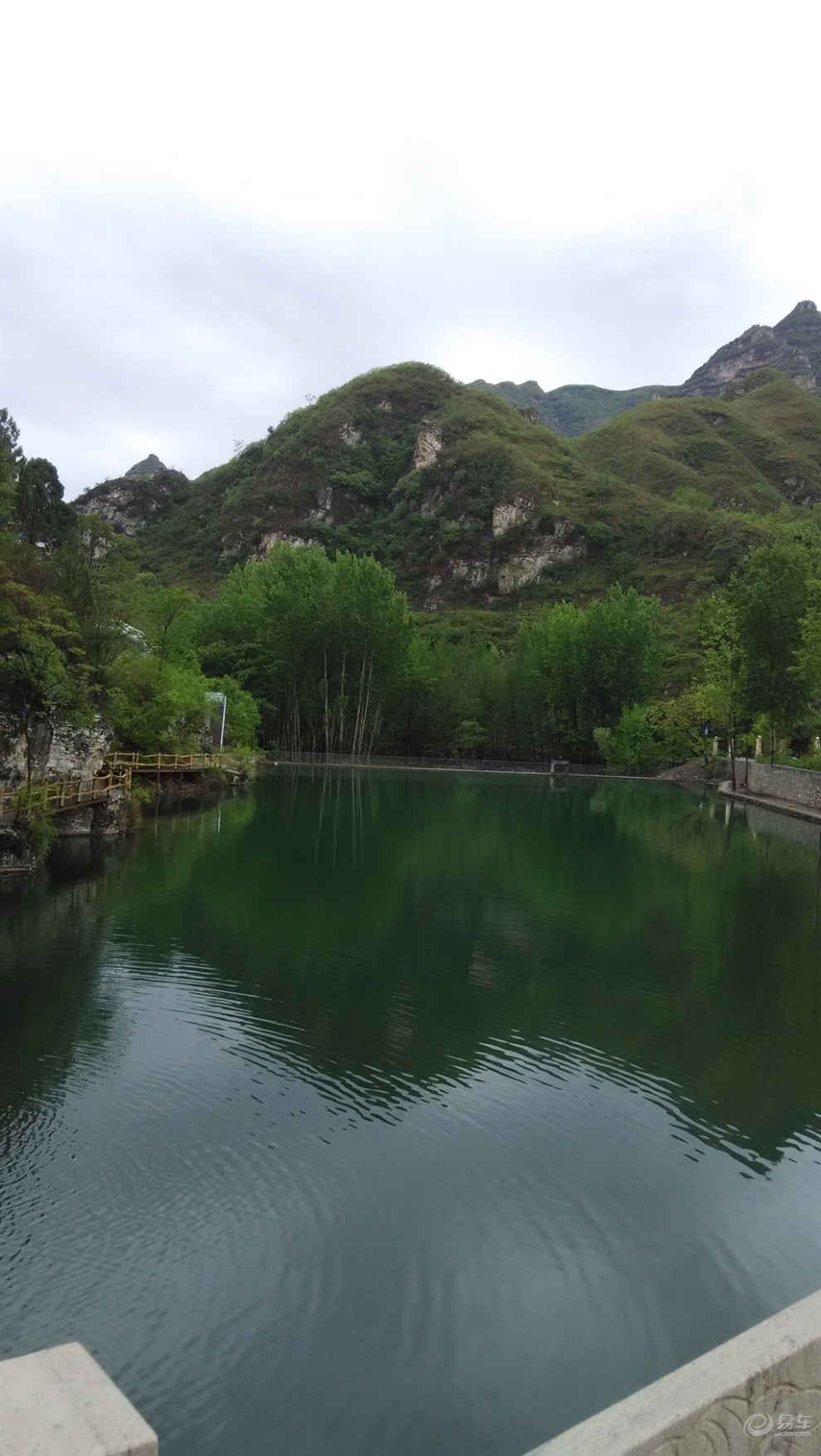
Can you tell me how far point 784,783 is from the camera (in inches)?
1578

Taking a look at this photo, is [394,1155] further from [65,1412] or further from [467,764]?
[467,764]

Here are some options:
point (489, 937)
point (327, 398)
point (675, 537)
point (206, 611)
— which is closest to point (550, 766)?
point (206, 611)

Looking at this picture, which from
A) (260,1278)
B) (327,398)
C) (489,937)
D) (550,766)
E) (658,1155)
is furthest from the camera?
(327,398)

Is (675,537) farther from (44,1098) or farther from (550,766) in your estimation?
(44,1098)

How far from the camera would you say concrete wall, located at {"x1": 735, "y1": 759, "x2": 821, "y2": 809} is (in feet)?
117

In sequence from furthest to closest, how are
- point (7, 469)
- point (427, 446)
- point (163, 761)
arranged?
point (427, 446)
point (163, 761)
point (7, 469)

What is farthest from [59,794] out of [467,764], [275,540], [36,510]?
[275,540]

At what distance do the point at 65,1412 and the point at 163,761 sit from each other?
35420 millimetres

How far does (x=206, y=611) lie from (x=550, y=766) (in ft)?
87.6

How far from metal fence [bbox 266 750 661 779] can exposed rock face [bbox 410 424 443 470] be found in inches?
2588

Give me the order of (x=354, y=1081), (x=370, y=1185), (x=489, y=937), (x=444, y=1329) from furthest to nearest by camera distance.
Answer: (x=489, y=937)
(x=354, y=1081)
(x=370, y=1185)
(x=444, y=1329)

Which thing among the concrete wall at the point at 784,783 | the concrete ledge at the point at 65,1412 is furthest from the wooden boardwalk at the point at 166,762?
the concrete ledge at the point at 65,1412

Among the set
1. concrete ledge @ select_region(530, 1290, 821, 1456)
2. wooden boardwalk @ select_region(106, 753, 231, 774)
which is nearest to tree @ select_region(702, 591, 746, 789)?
wooden boardwalk @ select_region(106, 753, 231, 774)

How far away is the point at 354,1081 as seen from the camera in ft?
29.5
